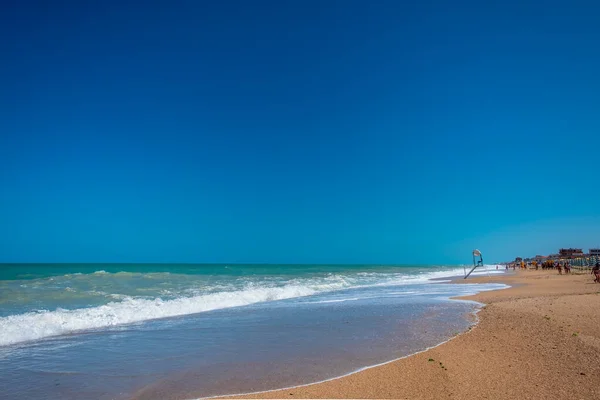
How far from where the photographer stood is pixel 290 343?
9781 mm

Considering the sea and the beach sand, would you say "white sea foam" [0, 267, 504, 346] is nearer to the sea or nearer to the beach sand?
the sea

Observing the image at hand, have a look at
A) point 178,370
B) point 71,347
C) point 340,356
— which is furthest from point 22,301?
point 340,356

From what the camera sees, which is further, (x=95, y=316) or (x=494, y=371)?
(x=95, y=316)

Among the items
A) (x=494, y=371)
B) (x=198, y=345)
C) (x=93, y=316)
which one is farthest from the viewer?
(x=93, y=316)

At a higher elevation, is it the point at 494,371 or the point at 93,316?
the point at 494,371

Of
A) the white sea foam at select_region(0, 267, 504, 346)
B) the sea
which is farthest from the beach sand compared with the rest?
the white sea foam at select_region(0, 267, 504, 346)

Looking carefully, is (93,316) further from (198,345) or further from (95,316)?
(198,345)

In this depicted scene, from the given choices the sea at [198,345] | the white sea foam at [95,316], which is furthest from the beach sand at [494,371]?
the white sea foam at [95,316]

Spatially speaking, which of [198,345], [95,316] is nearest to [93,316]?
[95,316]

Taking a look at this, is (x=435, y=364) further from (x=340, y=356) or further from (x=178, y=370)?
(x=178, y=370)

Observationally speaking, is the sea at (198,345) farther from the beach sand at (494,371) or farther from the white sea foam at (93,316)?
the beach sand at (494,371)

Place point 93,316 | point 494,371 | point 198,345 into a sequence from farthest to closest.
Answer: point 93,316 → point 198,345 → point 494,371

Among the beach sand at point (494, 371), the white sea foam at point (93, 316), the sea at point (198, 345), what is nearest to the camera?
the beach sand at point (494, 371)

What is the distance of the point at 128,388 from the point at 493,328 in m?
9.02
